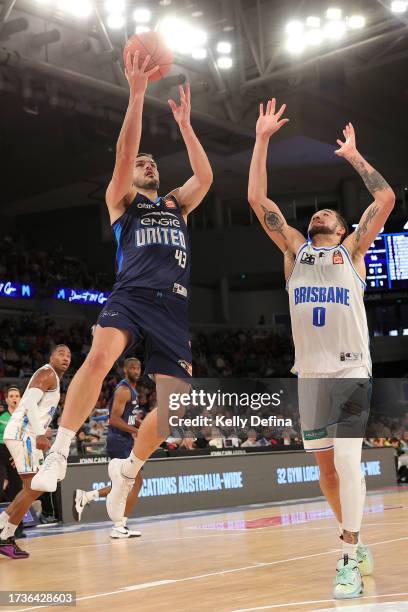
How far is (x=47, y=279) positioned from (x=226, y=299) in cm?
903

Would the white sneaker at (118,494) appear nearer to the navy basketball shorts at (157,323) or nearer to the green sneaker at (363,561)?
the navy basketball shorts at (157,323)

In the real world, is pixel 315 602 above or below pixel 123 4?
below

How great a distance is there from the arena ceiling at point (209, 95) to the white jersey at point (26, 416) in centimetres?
927

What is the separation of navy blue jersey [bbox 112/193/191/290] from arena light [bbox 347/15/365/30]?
48.9 ft

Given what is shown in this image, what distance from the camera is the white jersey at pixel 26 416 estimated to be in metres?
8.59

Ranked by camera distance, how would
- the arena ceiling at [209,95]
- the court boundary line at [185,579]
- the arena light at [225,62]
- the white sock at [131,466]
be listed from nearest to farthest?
the court boundary line at [185,579] → the white sock at [131,466] → the arena ceiling at [209,95] → the arena light at [225,62]

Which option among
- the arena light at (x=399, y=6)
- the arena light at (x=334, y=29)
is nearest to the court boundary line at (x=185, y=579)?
the arena light at (x=399, y=6)

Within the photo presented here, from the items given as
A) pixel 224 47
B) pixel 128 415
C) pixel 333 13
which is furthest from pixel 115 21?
pixel 128 415

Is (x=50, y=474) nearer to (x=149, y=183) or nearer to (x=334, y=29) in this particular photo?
(x=149, y=183)

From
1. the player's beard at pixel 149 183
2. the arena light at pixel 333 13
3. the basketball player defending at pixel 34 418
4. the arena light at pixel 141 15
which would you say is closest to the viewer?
the player's beard at pixel 149 183

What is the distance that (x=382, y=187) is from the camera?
5629mm

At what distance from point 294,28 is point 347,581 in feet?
52.9

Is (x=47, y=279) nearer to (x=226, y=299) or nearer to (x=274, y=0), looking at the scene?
(x=226, y=299)

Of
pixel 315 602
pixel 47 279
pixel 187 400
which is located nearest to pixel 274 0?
pixel 47 279
